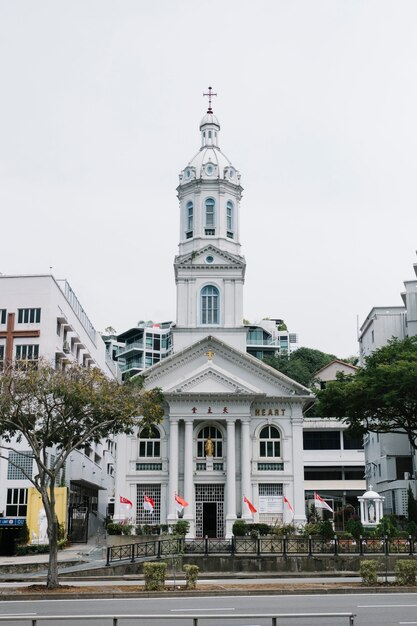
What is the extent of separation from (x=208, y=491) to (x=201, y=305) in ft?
45.0

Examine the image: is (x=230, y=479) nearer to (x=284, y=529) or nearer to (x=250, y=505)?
(x=250, y=505)

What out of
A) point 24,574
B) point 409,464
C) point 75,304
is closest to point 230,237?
point 75,304

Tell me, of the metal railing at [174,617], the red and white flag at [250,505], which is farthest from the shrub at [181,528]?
the metal railing at [174,617]

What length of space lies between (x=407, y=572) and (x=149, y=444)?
1197 inches

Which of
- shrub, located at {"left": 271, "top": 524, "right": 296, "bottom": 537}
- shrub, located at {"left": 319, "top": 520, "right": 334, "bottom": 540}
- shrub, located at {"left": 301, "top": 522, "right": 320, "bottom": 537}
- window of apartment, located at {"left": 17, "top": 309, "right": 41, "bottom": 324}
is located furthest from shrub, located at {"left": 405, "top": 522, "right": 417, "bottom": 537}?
window of apartment, located at {"left": 17, "top": 309, "right": 41, "bottom": 324}

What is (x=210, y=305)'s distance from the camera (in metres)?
59.2

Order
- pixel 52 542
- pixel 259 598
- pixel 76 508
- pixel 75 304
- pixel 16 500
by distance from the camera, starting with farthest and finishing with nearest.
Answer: pixel 75 304, pixel 76 508, pixel 16 500, pixel 52 542, pixel 259 598

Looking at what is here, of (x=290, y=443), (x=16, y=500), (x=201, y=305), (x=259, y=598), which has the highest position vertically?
(x=201, y=305)

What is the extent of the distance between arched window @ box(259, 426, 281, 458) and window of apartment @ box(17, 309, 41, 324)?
17871 millimetres

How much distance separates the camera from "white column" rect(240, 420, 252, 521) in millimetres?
52228

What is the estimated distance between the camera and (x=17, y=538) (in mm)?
47969

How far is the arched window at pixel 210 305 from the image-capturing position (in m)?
58.9

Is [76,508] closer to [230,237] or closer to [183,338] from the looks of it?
[183,338]

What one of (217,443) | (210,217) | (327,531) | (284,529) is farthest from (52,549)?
(210,217)
